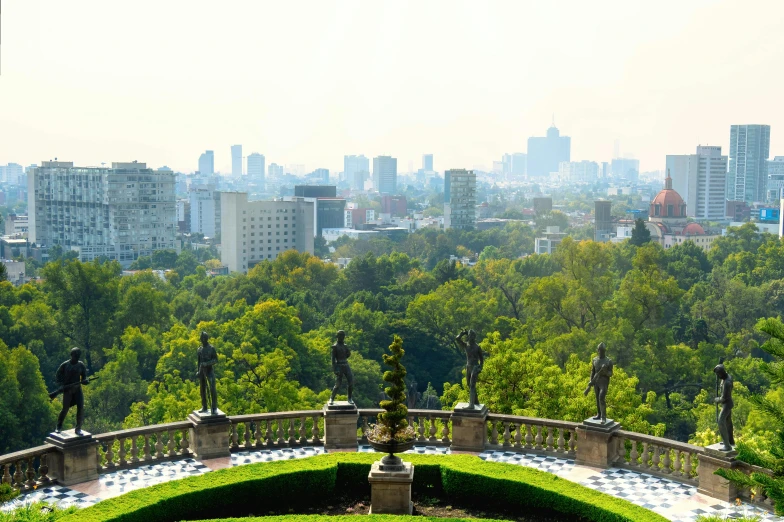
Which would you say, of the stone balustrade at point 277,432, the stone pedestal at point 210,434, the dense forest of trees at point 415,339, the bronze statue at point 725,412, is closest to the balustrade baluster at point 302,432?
the stone balustrade at point 277,432

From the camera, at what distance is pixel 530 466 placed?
1001 inches

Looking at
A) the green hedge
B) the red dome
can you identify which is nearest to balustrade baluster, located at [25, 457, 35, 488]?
the green hedge

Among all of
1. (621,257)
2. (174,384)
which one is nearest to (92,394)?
(174,384)

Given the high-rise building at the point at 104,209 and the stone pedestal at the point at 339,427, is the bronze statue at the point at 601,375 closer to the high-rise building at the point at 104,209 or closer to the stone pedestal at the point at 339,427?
the stone pedestal at the point at 339,427

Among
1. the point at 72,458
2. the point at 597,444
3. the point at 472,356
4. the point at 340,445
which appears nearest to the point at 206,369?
the point at 72,458

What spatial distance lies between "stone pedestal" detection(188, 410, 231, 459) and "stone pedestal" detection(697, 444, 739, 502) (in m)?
13.1

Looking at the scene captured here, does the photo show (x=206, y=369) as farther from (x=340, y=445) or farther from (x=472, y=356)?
(x=472, y=356)

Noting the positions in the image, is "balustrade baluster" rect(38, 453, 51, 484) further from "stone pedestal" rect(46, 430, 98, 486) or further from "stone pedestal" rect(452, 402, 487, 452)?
"stone pedestal" rect(452, 402, 487, 452)

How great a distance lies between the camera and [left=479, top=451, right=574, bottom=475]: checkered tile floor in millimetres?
25366

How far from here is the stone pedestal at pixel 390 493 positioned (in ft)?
72.0

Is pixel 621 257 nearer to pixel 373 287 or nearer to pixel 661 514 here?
pixel 373 287

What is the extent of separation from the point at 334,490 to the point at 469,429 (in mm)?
4928

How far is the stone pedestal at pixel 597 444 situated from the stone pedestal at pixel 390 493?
6077 mm

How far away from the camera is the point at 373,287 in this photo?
92.2m
